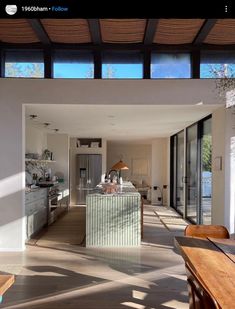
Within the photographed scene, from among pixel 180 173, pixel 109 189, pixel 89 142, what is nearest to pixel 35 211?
pixel 109 189

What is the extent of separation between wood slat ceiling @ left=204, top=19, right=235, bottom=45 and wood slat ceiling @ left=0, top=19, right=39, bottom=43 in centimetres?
279

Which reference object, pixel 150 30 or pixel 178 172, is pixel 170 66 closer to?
pixel 150 30

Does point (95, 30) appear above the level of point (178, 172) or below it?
above

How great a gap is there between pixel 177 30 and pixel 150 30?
432 millimetres

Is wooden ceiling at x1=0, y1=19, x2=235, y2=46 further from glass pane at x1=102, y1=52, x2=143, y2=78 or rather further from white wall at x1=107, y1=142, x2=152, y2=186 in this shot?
white wall at x1=107, y1=142, x2=152, y2=186

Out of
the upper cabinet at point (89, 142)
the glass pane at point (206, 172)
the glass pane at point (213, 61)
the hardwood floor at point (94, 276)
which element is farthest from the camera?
the upper cabinet at point (89, 142)

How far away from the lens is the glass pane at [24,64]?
543 centimetres

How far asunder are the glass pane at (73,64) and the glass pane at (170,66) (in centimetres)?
106

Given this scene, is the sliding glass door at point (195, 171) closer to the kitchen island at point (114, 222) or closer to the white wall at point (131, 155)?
the kitchen island at point (114, 222)

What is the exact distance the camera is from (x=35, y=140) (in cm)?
835

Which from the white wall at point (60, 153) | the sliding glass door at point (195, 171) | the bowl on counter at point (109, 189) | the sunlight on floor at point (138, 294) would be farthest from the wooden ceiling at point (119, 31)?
the white wall at point (60, 153)

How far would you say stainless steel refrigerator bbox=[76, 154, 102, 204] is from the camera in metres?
11.0
